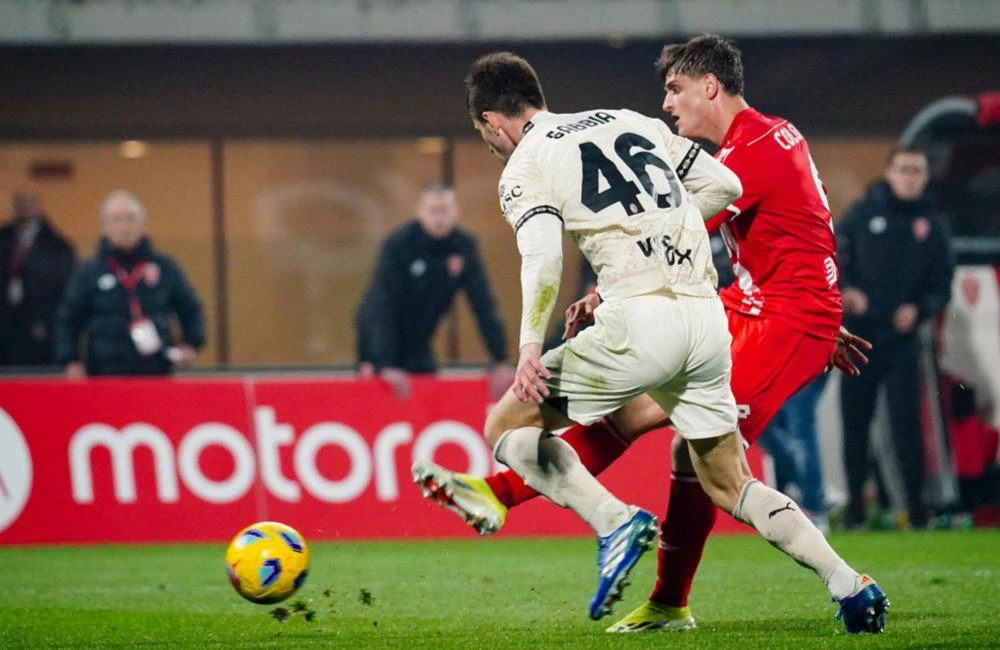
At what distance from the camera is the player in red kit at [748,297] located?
6922 millimetres

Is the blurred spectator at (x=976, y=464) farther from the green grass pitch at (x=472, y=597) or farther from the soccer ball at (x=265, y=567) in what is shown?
the soccer ball at (x=265, y=567)

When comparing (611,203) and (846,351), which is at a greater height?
(611,203)

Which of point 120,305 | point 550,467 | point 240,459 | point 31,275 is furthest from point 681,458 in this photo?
point 31,275

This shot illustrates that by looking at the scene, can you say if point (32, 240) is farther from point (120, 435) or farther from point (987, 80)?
point (987, 80)

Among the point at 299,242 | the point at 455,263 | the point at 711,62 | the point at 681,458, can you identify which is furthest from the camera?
the point at 299,242

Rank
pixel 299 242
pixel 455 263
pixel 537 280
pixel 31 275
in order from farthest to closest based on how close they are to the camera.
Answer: pixel 299 242 → pixel 31 275 → pixel 455 263 → pixel 537 280

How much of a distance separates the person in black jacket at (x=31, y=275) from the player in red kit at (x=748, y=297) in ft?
→ 29.8

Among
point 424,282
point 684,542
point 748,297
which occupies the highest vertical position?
point 748,297

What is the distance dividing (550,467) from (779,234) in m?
1.41

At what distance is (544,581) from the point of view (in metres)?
9.23

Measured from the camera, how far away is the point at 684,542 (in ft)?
22.9

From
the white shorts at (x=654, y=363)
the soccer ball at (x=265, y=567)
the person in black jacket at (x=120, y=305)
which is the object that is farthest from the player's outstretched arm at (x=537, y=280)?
the person in black jacket at (x=120, y=305)

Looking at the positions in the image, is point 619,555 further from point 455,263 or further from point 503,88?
point 455,263

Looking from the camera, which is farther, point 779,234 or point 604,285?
point 779,234
